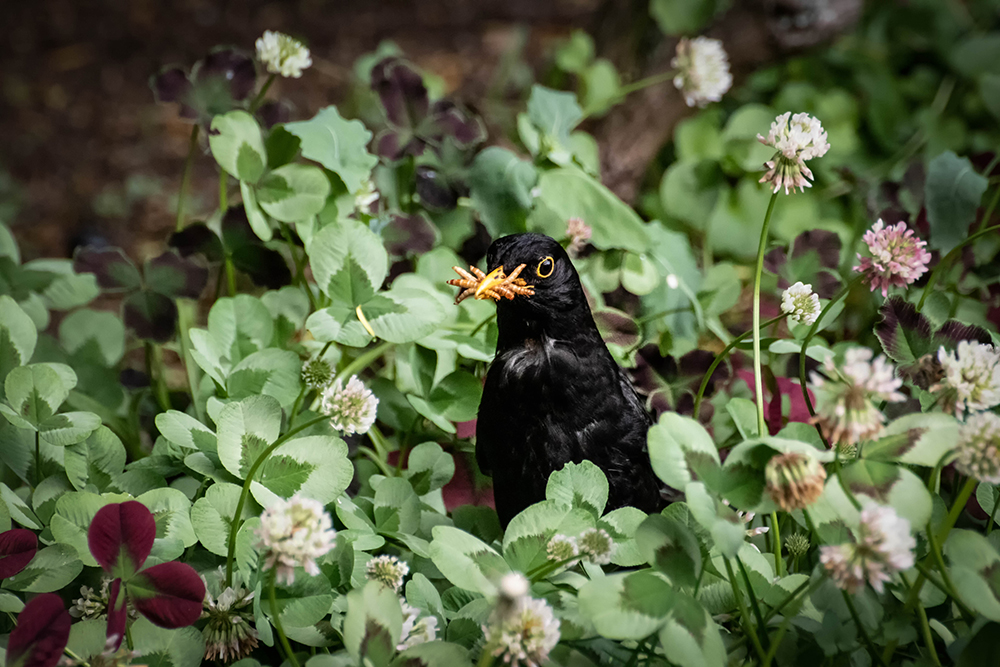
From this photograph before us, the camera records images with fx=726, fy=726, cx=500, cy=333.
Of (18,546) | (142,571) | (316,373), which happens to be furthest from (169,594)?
(316,373)

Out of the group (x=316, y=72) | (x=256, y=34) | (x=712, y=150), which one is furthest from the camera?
(x=256, y=34)

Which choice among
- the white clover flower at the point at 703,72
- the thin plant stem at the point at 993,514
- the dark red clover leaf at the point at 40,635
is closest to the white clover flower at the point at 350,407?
the dark red clover leaf at the point at 40,635

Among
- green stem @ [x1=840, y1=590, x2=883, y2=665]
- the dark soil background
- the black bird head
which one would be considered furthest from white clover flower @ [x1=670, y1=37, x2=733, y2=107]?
green stem @ [x1=840, y1=590, x2=883, y2=665]

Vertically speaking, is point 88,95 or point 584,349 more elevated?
point 584,349

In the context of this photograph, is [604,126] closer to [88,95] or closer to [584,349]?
[584,349]

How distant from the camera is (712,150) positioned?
1.42m

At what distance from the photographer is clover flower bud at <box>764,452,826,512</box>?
19.3 inches

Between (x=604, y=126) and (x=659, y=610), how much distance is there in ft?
4.03

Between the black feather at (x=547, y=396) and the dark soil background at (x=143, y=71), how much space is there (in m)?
1.08

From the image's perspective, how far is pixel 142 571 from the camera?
0.58 m

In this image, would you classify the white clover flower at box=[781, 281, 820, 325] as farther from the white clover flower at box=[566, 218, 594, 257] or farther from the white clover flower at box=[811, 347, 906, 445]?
the white clover flower at box=[566, 218, 594, 257]

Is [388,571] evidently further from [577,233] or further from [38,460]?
[577,233]

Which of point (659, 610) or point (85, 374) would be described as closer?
point (659, 610)

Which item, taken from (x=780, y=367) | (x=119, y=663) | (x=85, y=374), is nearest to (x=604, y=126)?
(x=780, y=367)
